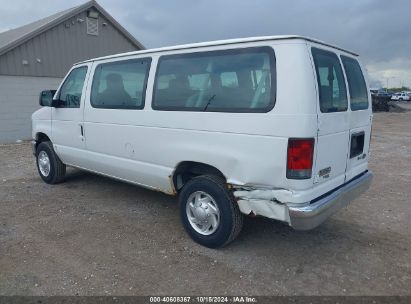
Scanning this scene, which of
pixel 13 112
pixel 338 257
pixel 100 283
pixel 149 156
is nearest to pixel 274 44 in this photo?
pixel 149 156

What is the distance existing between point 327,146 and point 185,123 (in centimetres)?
147

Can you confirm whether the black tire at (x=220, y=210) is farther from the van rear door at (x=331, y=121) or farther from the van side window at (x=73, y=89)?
the van side window at (x=73, y=89)

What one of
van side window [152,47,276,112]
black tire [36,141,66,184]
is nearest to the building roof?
black tire [36,141,66,184]

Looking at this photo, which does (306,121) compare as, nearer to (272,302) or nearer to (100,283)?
(272,302)

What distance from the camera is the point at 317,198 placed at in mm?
3350

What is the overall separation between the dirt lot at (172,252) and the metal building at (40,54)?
28.9 ft

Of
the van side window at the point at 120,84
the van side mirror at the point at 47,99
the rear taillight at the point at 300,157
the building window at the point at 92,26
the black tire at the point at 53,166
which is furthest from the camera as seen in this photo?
the building window at the point at 92,26

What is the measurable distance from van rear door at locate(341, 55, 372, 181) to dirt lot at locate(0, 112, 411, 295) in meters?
0.89

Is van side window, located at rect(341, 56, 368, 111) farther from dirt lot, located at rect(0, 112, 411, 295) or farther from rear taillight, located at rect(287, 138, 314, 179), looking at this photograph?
dirt lot, located at rect(0, 112, 411, 295)

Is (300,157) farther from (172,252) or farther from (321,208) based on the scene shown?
(172,252)

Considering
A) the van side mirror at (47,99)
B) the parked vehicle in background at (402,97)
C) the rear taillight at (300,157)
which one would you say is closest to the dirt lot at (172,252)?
the rear taillight at (300,157)

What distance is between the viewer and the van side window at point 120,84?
4.37 m

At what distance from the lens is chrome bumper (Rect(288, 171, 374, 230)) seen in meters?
3.12

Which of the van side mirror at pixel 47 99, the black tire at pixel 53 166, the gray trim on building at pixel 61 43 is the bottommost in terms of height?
the black tire at pixel 53 166
